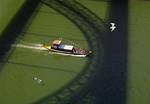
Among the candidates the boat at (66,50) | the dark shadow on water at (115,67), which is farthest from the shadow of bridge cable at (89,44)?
the boat at (66,50)

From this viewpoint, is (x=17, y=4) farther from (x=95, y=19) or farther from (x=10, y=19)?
(x=95, y=19)

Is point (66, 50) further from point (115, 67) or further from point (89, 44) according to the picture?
point (115, 67)

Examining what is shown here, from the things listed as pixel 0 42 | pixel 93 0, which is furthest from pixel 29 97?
pixel 93 0

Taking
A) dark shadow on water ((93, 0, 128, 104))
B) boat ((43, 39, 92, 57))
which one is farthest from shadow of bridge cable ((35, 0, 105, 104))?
boat ((43, 39, 92, 57))

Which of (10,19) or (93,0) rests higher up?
(93,0)

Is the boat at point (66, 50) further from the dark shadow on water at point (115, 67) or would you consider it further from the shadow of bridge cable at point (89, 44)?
the dark shadow on water at point (115, 67)
